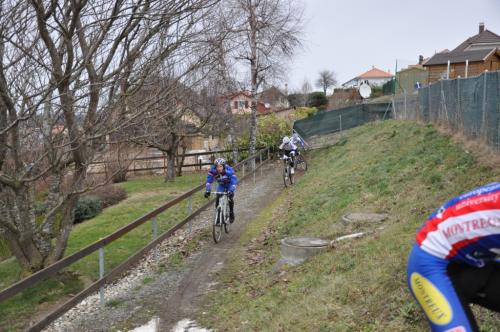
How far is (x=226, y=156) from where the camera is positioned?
30469mm

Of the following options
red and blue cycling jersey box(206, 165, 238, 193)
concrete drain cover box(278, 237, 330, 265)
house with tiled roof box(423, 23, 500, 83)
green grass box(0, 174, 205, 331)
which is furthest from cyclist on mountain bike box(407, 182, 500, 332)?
house with tiled roof box(423, 23, 500, 83)

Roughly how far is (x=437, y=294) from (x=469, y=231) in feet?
1.25

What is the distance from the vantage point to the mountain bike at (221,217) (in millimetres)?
10625

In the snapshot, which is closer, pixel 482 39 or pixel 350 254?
pixel 350 254

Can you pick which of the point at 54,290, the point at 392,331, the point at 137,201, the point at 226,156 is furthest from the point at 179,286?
the point at 226,156

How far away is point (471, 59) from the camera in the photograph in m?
39.5

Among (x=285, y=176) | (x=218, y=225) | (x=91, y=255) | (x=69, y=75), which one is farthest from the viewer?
(x=285, y=176)

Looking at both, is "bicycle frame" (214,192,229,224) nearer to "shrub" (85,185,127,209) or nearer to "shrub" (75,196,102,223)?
"shrub" (75,196,102,223)

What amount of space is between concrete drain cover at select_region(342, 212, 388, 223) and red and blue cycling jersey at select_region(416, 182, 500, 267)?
5792 mm

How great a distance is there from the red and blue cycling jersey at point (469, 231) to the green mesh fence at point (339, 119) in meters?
25.2

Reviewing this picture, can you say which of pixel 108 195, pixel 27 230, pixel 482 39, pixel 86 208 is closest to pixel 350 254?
pixel 27 230

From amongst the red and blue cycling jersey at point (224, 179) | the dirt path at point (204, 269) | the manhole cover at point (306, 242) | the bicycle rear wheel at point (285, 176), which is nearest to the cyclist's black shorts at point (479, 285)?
the dirt path at point (204, 269)

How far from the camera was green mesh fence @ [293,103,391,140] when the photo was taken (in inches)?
1091

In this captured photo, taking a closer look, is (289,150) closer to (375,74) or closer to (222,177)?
(222,177)
